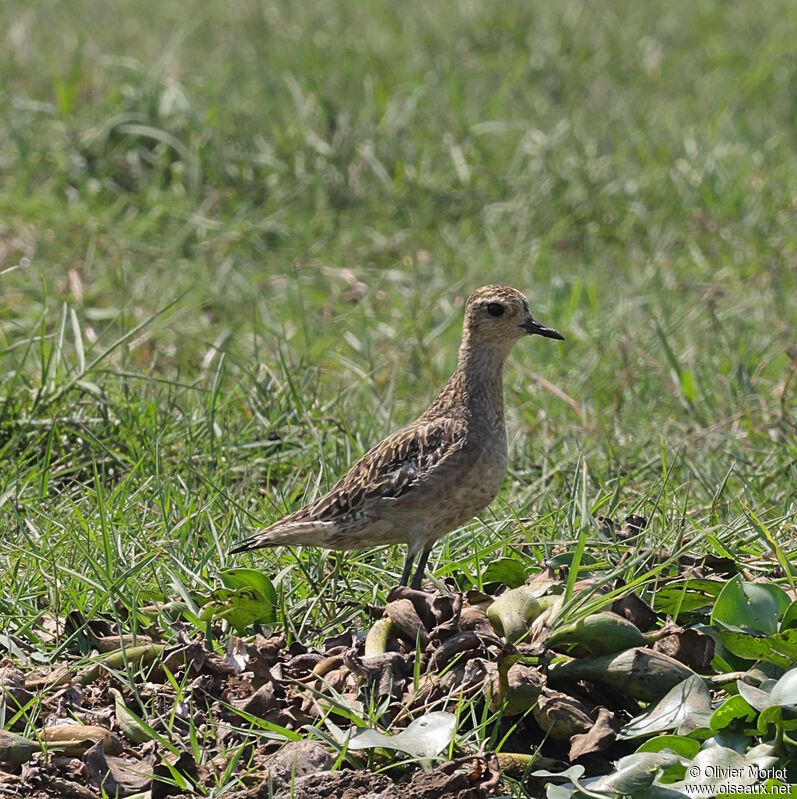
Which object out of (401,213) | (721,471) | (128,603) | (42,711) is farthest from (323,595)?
(401,213)

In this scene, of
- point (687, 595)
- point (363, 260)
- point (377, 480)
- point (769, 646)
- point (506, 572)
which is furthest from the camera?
point (363, 260)

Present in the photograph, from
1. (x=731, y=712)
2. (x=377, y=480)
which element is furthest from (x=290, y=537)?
(x=731, y=712)

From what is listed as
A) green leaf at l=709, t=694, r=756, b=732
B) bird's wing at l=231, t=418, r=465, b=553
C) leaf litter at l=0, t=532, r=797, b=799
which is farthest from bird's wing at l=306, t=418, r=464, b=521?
green leaf at l=709, t=694, r=756, b=732

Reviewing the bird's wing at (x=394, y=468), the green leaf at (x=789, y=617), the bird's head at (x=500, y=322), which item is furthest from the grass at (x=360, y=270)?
the bird's head at (x=500, y=322)

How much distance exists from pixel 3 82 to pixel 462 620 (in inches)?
306

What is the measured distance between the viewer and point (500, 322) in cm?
545

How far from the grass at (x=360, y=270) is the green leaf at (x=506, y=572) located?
0.07 m

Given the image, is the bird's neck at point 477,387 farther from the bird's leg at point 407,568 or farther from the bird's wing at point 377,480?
the bird's leg at point 407,568

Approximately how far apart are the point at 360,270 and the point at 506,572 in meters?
4.62

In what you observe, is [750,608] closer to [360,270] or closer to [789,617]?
[789,617]

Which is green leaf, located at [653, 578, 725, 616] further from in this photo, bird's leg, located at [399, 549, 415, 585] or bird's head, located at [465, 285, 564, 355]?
bird's head, located at [465, 285, 564, 355]

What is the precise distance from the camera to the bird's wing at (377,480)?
5.02m

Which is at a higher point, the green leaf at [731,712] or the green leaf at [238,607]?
the green leaf at [238,607]

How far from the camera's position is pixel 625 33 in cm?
1284
